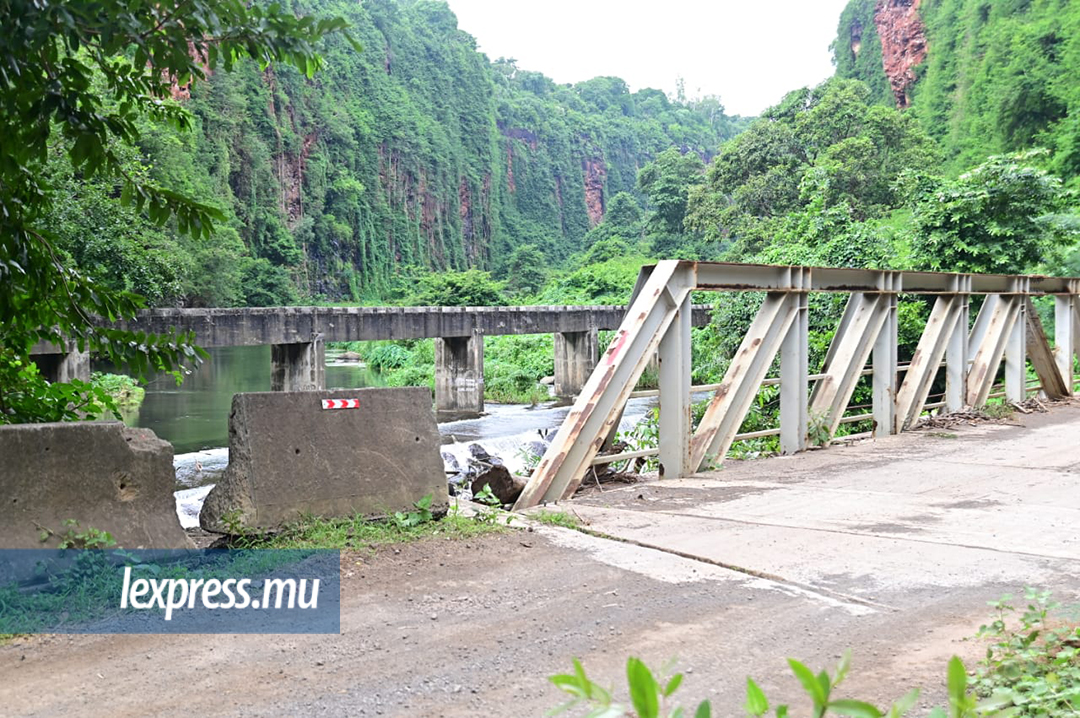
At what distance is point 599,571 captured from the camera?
5344mm

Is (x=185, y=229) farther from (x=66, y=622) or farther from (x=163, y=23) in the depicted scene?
(x=66, y=622)

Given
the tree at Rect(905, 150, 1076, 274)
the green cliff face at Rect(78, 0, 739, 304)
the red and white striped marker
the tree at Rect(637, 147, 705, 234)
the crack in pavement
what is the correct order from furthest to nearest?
the tree at Rect(637, 147, 705, 234) → the green cliff face at Rect(78, 0, 739, 304) → the tree at Rect(905, 150, 1076, 274) → the red and white striped marker → the crack in pavement

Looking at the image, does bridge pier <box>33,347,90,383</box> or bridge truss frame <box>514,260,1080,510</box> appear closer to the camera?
bridge truss frame <box>514,260,1080,510</box>

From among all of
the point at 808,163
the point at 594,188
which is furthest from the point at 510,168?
the point at 808,163

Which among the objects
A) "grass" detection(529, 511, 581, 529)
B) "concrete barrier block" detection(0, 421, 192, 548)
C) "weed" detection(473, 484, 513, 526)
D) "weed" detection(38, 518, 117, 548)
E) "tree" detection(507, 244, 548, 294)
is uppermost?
"tree" detection(507, 244, 548, 294)

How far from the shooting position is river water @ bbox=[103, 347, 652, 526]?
18.6 metres

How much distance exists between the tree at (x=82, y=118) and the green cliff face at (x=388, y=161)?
1386 inches

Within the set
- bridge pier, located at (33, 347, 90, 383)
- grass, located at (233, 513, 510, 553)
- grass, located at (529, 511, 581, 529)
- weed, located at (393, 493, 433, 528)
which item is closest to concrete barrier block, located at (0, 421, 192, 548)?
grass, located at (233, 513, 510, 553)

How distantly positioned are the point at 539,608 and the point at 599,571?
0.75 m

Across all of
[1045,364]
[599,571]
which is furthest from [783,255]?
[599,571]

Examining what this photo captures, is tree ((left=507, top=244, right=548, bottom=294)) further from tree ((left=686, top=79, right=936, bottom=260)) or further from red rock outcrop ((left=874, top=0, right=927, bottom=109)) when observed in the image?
red rock outcrop ((left=874, top=0, right=927, bottom=109))

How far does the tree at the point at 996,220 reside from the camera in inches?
696

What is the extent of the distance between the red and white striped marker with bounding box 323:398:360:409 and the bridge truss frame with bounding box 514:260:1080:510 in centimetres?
175

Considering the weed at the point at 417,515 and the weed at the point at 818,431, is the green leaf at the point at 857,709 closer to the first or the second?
the weed at the point at 417,515
